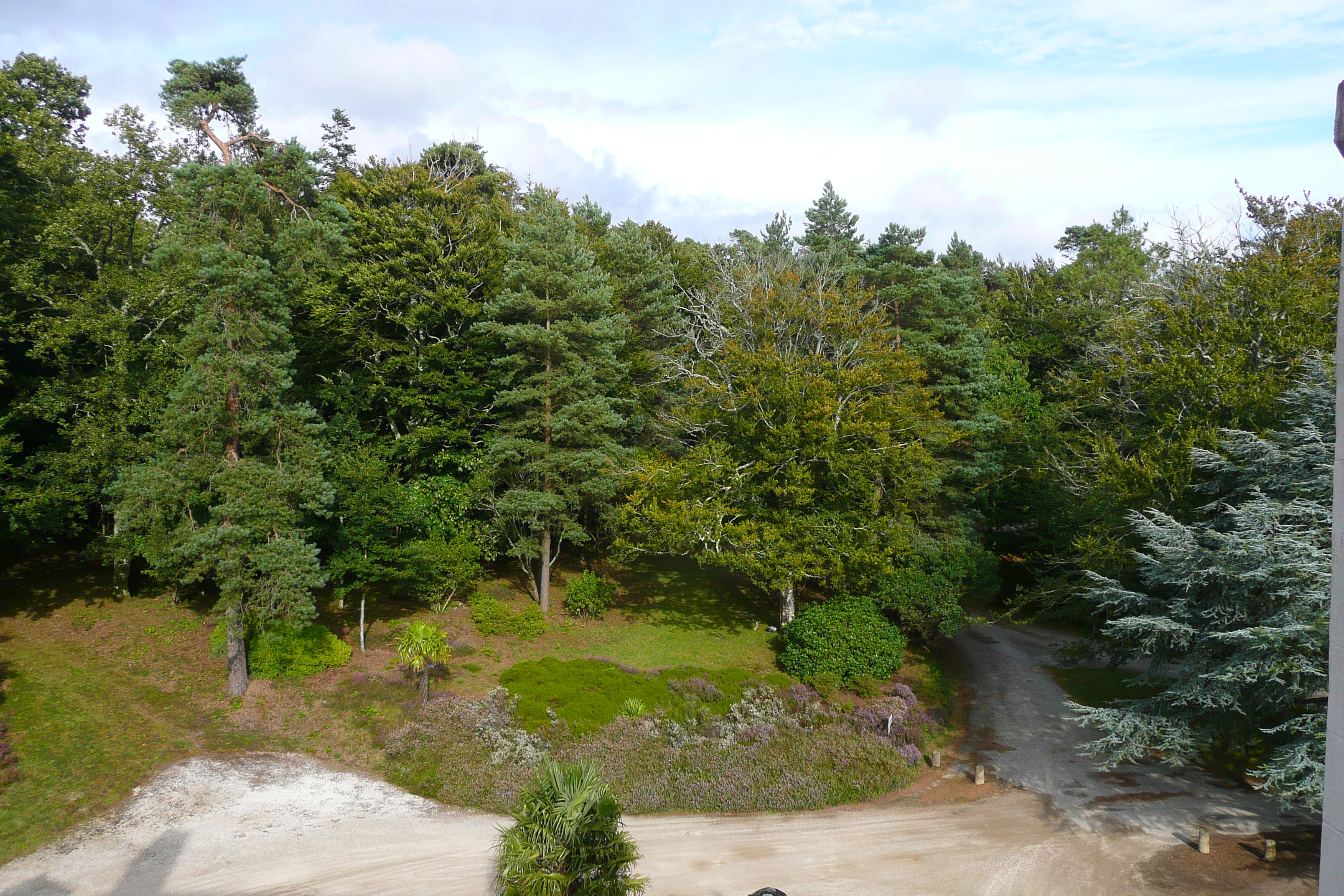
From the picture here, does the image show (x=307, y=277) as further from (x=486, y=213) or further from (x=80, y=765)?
(x=80, y=765)

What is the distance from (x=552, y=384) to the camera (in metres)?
23.3

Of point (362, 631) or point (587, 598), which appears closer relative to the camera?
point (362, 631)

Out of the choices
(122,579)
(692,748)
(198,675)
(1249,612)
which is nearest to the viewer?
(1249,612)

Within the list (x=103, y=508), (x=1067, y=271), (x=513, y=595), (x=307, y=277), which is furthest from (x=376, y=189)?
(x=1067, y=271)

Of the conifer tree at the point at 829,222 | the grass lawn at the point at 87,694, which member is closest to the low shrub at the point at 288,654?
the grass lawn at the point at 87,694

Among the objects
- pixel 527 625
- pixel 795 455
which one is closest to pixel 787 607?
pixel 795 455

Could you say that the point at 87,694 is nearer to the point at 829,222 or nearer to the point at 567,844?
the point at 567,844

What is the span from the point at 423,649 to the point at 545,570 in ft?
22.8

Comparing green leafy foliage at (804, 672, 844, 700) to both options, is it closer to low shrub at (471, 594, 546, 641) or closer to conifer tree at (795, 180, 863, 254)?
low shrub at (471, 594, 546, 641)

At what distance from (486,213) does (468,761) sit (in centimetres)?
1857

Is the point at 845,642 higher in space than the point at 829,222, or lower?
lower

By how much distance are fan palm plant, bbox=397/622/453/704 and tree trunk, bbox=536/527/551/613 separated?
587 cm

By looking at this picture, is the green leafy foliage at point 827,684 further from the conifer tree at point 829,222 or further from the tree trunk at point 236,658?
the conifer tree at point 829,222

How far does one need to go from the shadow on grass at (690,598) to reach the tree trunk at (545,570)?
2.62 m
